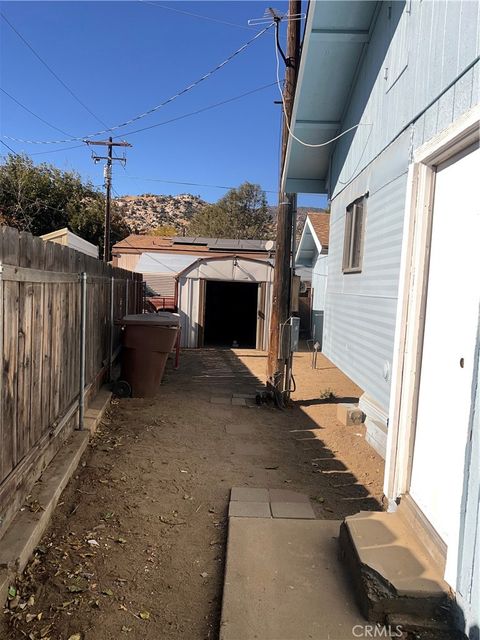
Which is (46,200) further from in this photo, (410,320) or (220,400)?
(410,320)

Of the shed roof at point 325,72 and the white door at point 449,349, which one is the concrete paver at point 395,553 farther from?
the shed roof at point 325,72

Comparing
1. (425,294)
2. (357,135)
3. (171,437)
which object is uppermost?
(357,135)

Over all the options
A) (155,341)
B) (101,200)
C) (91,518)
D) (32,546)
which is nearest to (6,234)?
(32,546)

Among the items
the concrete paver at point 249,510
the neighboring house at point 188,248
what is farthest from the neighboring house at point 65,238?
the concrete paver at point 249,510

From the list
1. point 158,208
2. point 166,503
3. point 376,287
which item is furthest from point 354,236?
point 158,208

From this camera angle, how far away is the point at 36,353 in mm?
3465

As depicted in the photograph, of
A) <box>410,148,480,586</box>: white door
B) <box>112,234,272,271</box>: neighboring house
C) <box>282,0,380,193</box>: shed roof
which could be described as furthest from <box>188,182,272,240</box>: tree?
<box>410,148,480,586</box>: white door

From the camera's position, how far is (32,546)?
2926 millimetres

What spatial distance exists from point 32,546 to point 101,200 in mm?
36878

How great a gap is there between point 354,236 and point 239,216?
37.0 meters

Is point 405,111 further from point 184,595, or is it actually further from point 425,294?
point 184,595

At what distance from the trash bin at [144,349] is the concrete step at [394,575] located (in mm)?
5026

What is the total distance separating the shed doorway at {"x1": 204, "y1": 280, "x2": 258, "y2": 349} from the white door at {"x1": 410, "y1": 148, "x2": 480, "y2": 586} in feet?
51.4

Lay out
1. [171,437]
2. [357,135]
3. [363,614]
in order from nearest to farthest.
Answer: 1. [363,614]
2. [171,437]
3. [357,135]
